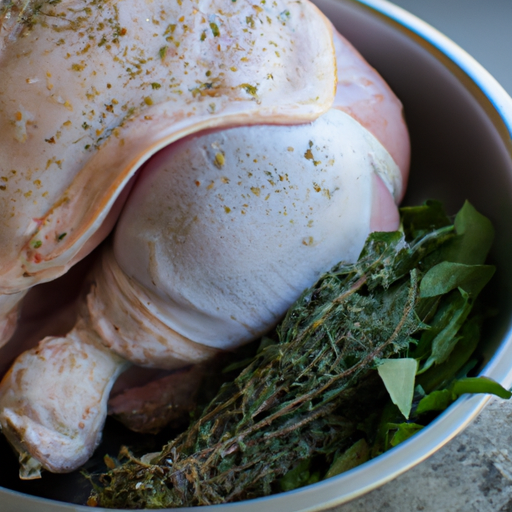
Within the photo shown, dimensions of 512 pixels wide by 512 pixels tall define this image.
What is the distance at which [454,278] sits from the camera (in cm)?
79

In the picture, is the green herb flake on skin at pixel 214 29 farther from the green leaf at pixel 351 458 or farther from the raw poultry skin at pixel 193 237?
the green leaf at pixel 351 458

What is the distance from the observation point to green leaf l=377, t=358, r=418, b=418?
2.24ft

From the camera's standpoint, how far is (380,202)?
33.4 inches

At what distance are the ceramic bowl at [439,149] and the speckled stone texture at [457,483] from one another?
52 millimetres

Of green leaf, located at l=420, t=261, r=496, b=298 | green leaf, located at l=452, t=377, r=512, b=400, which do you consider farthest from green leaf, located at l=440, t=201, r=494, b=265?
green leaf, located at l=452, t=377, r=512, b=400

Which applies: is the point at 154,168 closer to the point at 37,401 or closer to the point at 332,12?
the point at 37,401

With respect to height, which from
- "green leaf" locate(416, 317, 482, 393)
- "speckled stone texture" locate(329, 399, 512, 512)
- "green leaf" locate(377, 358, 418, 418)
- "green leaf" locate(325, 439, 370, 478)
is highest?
"green leaf" locate(377, 358, 418, 418)

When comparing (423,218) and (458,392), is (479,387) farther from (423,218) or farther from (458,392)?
(423,218)

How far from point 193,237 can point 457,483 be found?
438 millimetres

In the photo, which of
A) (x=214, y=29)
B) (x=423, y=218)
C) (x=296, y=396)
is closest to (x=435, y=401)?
(x=296, y=396)

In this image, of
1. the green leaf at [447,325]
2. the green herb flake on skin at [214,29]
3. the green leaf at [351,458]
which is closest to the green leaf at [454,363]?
the green leaf at [447,325]

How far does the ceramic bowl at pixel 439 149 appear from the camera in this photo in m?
0.65

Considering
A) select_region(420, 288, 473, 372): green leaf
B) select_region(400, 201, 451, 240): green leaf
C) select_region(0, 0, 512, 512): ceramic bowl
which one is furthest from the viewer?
select_region(400, 201, 451, 240): green leaf

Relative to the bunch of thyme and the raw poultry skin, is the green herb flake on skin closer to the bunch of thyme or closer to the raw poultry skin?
the raw poultry skin
